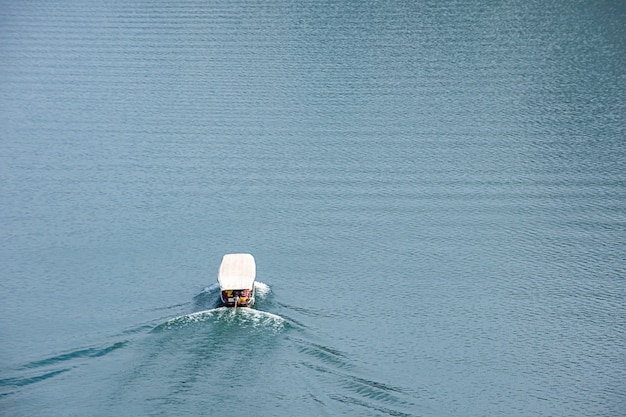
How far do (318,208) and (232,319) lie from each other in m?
17.5

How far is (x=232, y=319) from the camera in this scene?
5603 cm

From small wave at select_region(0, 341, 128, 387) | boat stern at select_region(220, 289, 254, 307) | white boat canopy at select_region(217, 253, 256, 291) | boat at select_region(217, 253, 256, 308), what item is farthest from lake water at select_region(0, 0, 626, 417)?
white boat canopy at select_region(217, 253, 256, 291)

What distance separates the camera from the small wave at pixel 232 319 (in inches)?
2190

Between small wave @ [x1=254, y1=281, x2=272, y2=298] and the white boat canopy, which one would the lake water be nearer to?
small wave @ [x1=254, y1=281, x2=272, y2=298]

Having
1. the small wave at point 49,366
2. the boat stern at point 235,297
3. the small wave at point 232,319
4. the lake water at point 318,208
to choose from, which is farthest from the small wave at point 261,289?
the small wave at point 49,366

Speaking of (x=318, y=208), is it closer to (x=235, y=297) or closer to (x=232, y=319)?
(x=235, y=297)

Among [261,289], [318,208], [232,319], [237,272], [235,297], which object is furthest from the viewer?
[318,208]

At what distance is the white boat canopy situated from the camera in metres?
58.2

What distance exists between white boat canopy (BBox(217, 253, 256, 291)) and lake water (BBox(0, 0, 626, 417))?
174cm

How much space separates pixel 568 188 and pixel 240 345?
108 feet

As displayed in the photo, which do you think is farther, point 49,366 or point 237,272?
point 237,272

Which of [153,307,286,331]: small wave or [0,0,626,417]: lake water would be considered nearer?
[0,0,626,417]: lake water

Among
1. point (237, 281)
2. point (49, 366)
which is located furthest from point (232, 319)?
point (49, 366)

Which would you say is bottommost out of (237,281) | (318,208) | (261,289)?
(261,289)
